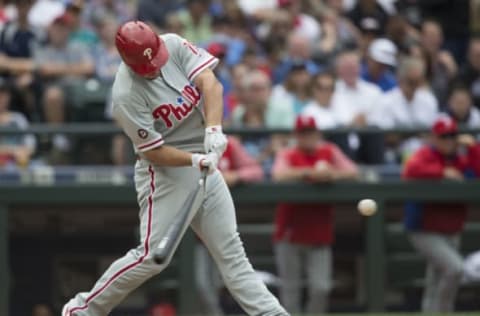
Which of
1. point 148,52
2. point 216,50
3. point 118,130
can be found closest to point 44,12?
point 118,130

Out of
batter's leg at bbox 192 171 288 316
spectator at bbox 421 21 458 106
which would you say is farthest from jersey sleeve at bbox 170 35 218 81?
spectator at bbox 421 21 458 106

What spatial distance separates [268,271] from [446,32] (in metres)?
4.14

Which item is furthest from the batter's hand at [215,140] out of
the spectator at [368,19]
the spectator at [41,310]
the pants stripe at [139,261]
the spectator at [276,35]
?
the spectator at [368,19]

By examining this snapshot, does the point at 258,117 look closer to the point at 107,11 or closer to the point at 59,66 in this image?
the point at 59,66

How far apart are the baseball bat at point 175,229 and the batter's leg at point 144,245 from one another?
0.07m

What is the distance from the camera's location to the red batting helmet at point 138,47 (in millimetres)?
6211

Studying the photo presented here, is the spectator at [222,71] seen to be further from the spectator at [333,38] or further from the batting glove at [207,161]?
the batting glove at [207,161]

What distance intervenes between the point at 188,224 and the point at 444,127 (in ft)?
14.2

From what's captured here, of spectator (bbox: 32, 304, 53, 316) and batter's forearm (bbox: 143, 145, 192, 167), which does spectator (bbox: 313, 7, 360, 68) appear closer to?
spectator (bbox: 32, 304, 53, 316)

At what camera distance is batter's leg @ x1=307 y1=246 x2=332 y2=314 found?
10242mm

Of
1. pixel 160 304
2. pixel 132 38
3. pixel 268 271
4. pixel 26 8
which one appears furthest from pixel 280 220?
pixel 132 38

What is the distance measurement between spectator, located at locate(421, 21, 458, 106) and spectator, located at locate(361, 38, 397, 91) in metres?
0.35

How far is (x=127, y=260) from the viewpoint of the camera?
6.59m

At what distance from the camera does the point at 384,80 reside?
39.8ft
